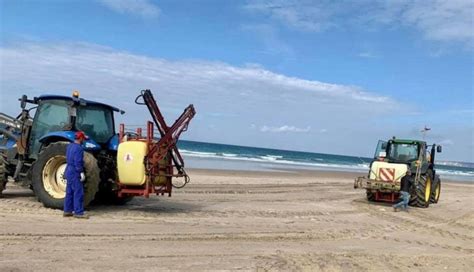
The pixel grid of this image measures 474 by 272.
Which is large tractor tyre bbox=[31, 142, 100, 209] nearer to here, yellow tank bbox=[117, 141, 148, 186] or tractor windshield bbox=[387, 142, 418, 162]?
yellow tank bbox=[117, 141, 148, 186]

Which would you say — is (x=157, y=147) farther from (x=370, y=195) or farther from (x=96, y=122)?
(x=370, y=195)

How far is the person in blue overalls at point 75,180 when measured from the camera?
9422mm

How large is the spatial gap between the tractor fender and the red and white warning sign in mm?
8712

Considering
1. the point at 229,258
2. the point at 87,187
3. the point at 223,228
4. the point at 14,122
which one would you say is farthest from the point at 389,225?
the point at 14,122

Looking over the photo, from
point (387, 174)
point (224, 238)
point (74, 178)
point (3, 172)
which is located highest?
point (387, 174)

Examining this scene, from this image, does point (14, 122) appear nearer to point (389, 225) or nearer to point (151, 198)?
point (151, 198)

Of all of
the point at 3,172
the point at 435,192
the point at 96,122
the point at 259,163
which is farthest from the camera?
the point at 259,163

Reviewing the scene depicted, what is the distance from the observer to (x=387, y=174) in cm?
1561

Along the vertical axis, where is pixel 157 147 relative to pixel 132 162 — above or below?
above

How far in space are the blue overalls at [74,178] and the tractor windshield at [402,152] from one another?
33.9 ft

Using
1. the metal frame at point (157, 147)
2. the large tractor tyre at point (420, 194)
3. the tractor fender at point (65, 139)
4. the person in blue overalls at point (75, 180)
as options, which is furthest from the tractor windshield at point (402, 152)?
the person in blue overalls at point (75, 180)

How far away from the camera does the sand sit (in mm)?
6789

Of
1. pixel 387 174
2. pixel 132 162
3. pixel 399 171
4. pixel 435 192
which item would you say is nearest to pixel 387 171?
pixel 387 174

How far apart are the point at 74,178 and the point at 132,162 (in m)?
1.06
